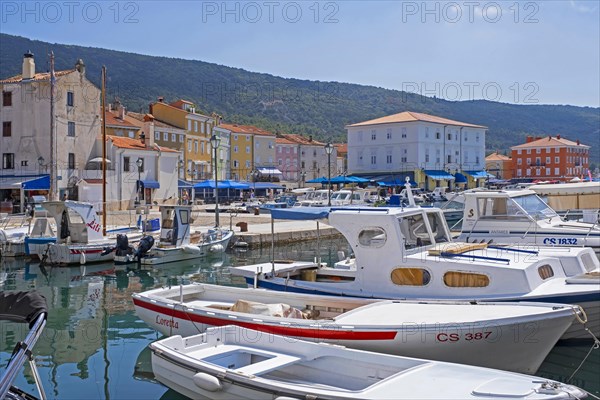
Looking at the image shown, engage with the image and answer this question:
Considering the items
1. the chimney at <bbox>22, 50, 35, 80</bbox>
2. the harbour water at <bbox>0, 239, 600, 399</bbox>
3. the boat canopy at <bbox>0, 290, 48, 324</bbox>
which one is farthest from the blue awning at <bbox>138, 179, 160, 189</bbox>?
the boat canopy at <bbox>0, 290, 48, 324</bbox>

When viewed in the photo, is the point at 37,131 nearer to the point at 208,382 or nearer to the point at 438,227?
the point at 438,227

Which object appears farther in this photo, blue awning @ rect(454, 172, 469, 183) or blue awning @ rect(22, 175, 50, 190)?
blue awning @ rect(454, 172, 469, 183)

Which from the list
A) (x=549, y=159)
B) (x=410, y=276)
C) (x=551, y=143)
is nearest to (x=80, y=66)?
(x=410, y=276)

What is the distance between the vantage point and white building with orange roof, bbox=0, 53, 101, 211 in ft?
153

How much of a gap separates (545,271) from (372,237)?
3.49 m

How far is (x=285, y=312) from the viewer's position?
11.3 metres

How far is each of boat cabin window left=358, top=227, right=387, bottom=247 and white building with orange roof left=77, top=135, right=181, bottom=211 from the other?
1429 inches

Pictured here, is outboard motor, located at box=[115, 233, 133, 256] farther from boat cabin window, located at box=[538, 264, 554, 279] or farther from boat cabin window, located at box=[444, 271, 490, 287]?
boat cabin window, located at box=[538, 264, 554, 279]

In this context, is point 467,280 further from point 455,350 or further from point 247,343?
point 247,343

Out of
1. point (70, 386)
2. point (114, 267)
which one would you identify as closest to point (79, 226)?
point (114, 267)

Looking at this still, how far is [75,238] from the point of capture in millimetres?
26469

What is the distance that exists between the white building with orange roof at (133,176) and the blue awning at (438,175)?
1227 inches

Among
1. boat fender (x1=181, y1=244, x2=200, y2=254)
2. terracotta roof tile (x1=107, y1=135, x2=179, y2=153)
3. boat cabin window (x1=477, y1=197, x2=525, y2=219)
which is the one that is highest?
terracotta roof tile (x1=107, y1=135, x2=179, y2=153)

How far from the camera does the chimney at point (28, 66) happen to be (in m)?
46.2
